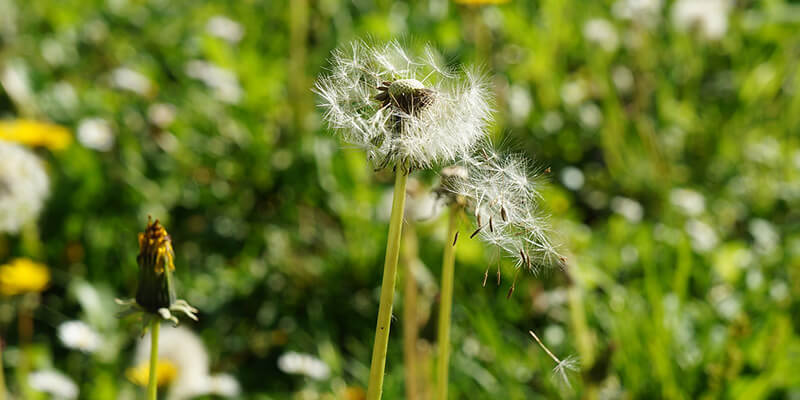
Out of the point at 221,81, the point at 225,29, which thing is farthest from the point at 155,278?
the point at 225,29

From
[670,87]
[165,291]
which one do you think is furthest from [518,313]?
[670,87]

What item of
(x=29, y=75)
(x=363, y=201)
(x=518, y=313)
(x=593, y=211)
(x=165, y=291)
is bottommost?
(x=165, y=291)

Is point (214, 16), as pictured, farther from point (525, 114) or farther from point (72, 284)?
point (72, 284)

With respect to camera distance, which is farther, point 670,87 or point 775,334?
point 670,87

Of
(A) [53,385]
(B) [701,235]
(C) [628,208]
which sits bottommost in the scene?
(A) [53,385]

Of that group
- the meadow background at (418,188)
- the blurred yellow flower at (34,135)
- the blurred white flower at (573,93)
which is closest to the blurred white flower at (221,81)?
the meadow background at (418,188)

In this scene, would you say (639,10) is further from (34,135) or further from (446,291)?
(446,291)

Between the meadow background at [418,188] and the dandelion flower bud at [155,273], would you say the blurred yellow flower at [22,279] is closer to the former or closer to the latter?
the meadow background at [418,188]
